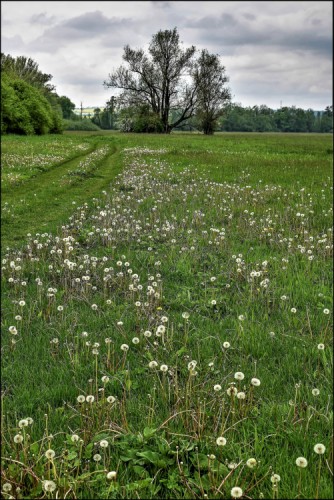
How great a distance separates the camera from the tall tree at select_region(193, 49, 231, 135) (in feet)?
229

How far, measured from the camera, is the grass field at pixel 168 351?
286 cm

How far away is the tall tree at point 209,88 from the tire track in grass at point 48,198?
5491 centimetres

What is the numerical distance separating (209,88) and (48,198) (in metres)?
63.9

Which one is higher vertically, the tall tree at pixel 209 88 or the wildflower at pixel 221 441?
the tall tree at pixel 209 88

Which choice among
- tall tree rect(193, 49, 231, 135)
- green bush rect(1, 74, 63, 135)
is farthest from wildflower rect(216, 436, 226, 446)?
tall tree rect(193, 49, 231, 135)

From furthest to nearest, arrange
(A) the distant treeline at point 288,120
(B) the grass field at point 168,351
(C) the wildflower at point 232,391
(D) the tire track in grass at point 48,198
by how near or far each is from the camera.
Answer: (A) the distant treeline at point 288,120
(D) the tire track in grass at point 48,198
(C) the wildflower at point 232,391
(B) the grass field at point 168,351

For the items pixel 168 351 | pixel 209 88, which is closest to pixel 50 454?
pixel 168 351

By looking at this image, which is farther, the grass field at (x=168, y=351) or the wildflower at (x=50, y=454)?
the grass field at (x=168, y=351)

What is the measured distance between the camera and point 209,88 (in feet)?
235

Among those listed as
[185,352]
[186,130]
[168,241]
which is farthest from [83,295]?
[186,130]

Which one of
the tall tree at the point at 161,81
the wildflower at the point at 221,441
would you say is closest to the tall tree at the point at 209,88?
the tall tree at the point at 161,81

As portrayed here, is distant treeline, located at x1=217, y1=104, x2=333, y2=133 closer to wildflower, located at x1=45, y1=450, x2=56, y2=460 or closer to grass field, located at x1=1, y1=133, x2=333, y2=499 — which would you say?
grass field, located at x1=1, y1=133, x2=333, y2=499

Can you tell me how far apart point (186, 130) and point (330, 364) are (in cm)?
8595

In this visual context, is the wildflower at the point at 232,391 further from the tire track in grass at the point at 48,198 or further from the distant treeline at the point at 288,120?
the distant treeline at the point at 288,120
